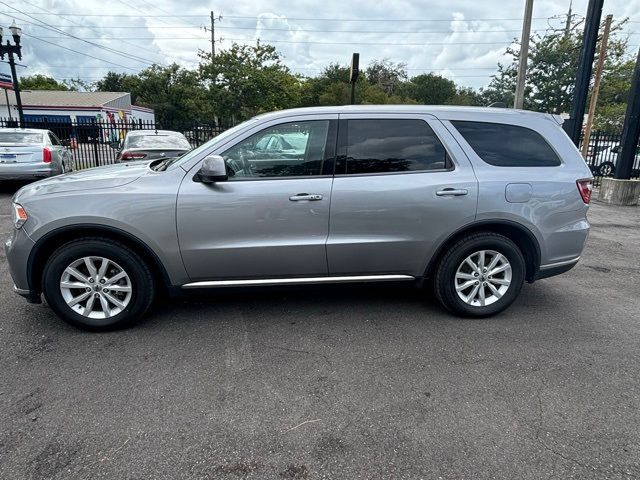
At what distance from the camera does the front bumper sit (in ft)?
10.9

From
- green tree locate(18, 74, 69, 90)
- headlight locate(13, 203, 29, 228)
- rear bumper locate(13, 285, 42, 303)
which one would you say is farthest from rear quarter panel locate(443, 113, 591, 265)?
green tree locate(18, 74, 69, 90)

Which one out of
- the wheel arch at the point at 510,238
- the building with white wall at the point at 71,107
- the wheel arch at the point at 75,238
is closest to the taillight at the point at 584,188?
the wheel arch at the point at 510,238

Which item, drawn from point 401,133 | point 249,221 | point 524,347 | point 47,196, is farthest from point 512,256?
point 47,196

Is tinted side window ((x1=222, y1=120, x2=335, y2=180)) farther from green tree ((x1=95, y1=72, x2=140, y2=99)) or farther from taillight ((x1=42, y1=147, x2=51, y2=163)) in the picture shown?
green tree ((x1=95, y1=72, x2=140, y2=99))

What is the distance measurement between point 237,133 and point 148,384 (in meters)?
2.01

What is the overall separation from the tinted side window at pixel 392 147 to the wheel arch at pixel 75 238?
5.66 ft

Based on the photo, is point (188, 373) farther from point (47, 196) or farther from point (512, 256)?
point (512, 256)

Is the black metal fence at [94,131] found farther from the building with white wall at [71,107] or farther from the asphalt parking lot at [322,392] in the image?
the building with white wall at [71,107]

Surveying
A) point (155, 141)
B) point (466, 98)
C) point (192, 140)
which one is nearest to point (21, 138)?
point (155, 141)

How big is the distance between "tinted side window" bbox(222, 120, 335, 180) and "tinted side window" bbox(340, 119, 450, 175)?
231 millimetres

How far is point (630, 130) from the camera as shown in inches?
411

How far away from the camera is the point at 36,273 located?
3451mm

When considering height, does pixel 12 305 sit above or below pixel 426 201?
below

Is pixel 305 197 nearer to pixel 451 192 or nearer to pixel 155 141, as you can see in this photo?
pixel 451 192
